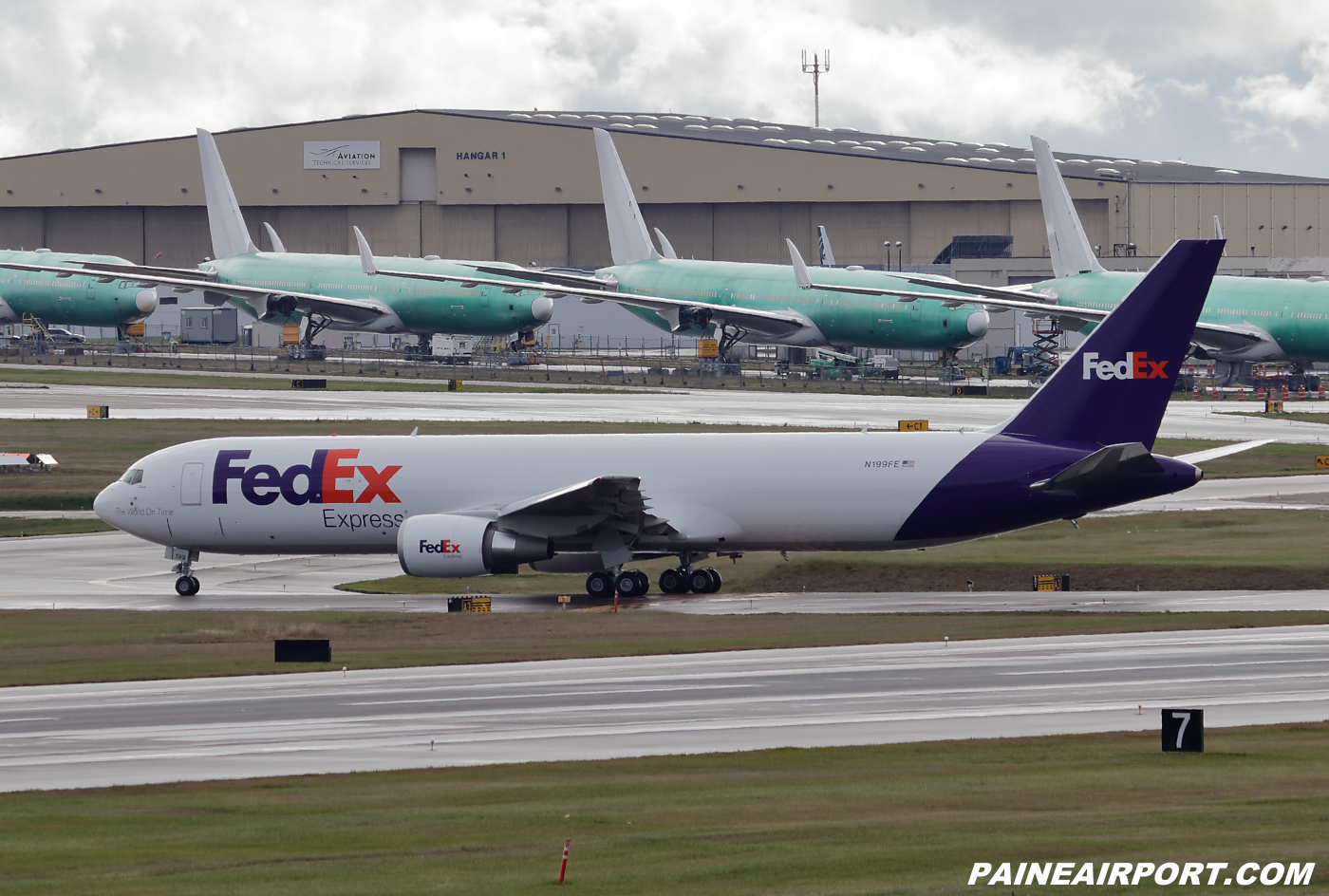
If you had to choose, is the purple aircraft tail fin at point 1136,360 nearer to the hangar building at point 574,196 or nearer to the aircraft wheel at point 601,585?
the aircraft wheel at point 601,585

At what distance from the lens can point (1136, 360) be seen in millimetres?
36406

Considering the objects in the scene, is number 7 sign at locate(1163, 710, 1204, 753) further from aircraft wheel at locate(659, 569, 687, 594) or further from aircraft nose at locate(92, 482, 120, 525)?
aircraft nose at locate(92, 482, 120, 525)

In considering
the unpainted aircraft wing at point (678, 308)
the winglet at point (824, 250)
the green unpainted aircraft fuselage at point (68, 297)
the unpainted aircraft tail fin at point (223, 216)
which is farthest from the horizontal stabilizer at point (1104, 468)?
the winglet at point (824, 250)

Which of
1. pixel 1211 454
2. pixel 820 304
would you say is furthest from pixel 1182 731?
pixel 820 304

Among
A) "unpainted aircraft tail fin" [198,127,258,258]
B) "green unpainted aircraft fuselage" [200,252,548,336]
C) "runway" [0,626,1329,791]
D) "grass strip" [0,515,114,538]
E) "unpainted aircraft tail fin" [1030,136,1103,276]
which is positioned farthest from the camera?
"unpainted aircraft tail fin" [198,127,258,258]

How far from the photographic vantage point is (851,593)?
132ft

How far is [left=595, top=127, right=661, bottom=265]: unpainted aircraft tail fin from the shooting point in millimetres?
116000

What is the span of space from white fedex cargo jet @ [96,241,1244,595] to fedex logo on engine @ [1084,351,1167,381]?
4 cm

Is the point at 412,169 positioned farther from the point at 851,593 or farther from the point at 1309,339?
the point at 851,593

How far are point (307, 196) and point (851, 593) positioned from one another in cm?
12839

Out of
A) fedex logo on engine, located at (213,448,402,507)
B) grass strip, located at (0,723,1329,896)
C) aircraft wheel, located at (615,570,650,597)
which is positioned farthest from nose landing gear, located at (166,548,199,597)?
grass strip, located at (0,723,1329,896)

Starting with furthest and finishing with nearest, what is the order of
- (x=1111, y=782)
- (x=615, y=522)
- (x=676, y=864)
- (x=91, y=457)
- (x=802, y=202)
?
(x=802, y=202) → (x=91, y=457) → (x=615, y=522) → (x=1111, y=782) → (x=676, y=864)

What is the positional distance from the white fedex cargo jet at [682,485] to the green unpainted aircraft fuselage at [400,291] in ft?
220

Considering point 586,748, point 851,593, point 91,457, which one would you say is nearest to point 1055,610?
point 851,593
